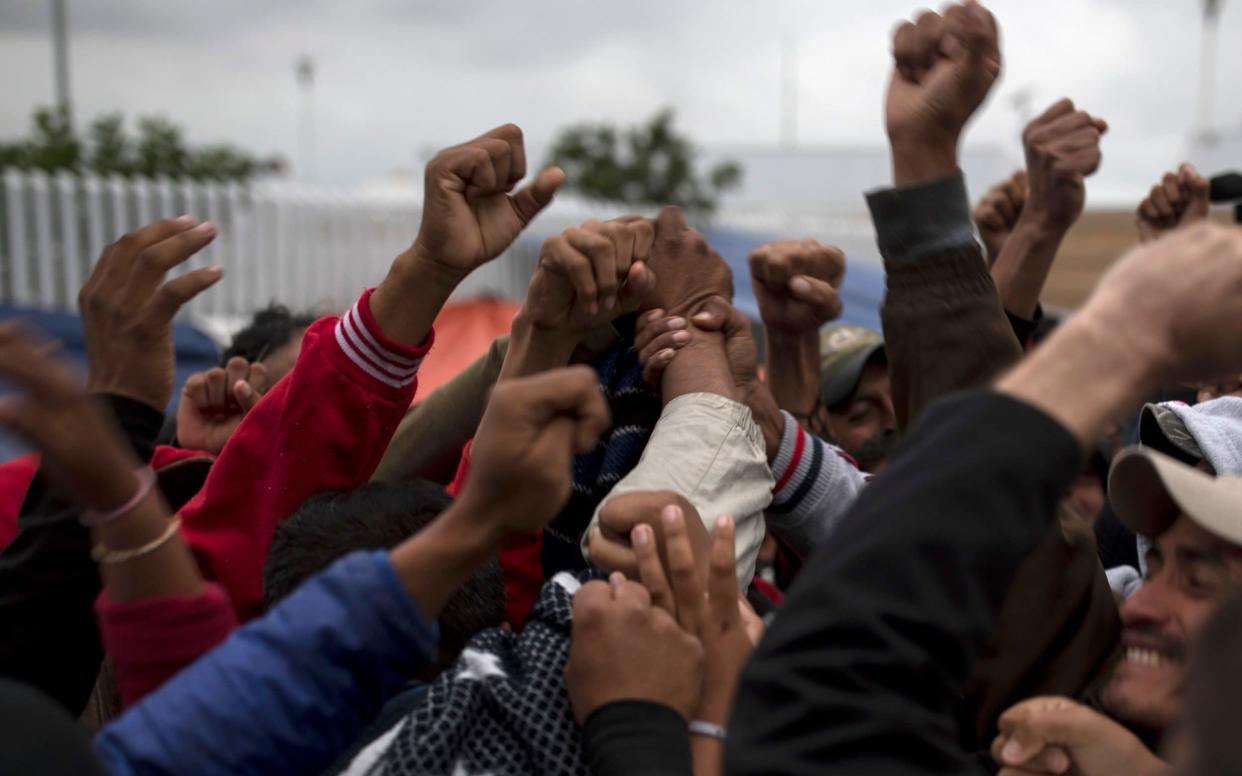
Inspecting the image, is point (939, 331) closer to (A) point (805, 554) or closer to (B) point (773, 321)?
(A) point (805, 554)

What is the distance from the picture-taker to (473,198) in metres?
1.59

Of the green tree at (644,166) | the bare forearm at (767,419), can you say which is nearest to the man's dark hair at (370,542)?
the bare forearm at (767,419)

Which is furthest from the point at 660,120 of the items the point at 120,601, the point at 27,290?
the point at 120,601

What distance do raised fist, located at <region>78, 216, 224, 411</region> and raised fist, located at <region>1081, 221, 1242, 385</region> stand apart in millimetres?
1023

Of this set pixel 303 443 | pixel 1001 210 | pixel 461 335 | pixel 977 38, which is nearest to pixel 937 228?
pixel 977 38

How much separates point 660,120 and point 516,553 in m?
15.7

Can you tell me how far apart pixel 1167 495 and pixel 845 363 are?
1662 millimetres

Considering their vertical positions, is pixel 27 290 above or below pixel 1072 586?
below

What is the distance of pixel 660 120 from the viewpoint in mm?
16875

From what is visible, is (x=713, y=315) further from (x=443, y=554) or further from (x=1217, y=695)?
(x=1217, y=695)

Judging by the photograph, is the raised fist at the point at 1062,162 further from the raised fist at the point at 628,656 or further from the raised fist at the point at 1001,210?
the raised fist at the point at 628,656

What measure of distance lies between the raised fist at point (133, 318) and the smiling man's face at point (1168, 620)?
1.17 m

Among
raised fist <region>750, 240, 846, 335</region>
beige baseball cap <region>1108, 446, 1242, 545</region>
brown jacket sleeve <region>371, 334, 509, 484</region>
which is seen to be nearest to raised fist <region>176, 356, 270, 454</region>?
brown jacket sleeve <region>371, 334, 509, 484</region>

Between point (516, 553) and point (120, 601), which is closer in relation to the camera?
point (120, 601)
